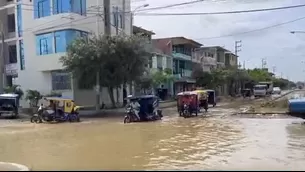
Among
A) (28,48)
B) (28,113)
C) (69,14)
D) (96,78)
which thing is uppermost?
(69,14)

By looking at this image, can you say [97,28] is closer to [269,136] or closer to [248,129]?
[248,129]

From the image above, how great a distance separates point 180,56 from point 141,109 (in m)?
40.9

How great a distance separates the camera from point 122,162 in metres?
11.0

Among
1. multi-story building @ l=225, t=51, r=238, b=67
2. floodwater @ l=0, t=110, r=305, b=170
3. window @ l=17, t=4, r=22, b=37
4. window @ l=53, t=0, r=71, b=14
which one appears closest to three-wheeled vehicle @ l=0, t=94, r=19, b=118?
window @ l=53, t=0, r=71, b=14

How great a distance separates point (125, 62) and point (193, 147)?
19784 millimetres

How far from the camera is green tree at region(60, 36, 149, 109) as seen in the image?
32.4 meters

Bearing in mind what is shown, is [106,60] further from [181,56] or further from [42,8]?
[181,56]

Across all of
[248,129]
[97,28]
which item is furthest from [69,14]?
[248,129]

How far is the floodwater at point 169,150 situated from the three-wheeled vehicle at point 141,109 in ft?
20.7

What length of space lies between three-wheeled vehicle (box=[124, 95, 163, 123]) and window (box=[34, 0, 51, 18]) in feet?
57.5

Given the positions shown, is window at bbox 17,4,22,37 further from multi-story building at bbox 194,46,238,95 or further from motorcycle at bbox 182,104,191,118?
multi-story building at bbox 194,46,238,95

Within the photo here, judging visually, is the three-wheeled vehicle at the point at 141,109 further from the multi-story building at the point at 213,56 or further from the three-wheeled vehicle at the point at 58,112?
the multi-story building at the point at 213,56

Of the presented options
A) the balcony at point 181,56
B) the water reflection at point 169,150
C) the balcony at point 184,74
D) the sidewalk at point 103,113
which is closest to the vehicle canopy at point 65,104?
the sidewalk at point 103,113

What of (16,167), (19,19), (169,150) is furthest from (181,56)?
(16,167)
